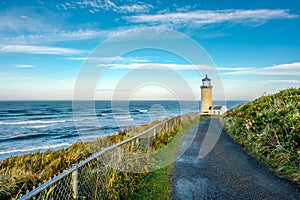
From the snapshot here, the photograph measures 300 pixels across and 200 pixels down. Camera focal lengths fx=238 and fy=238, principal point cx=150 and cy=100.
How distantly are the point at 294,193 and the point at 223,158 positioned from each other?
10.3 feet

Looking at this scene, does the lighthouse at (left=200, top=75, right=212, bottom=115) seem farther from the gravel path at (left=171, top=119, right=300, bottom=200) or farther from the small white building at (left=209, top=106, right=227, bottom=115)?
the gravel path at (left=171, top=119, right=300, bottom=200)

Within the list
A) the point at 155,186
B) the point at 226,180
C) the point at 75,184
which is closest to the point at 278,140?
the point at 226,180

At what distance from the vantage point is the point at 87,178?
419cm

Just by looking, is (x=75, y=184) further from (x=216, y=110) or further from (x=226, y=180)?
(x=216, y=110)

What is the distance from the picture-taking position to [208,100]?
29500mm

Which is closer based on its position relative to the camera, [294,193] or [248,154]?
[294,193]

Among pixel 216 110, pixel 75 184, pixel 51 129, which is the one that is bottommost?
pixel 51 129

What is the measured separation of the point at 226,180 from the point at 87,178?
10.7 feet

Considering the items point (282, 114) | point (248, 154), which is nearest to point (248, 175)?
point (248, 154)

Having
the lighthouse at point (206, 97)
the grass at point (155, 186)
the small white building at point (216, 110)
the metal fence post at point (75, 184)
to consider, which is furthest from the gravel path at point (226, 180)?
the lighthouse at point (206, 97)

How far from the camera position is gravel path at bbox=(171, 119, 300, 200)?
4.74 meters

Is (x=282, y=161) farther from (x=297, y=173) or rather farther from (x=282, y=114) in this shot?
(x=282, y=114)

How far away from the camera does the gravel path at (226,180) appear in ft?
15.5

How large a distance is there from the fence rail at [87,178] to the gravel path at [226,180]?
1.37m
